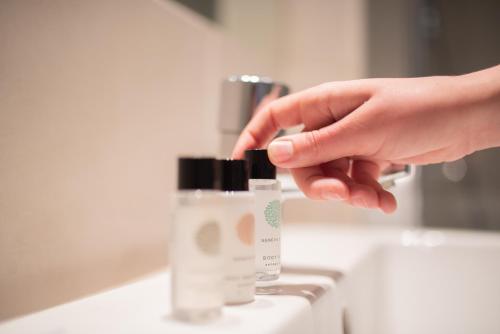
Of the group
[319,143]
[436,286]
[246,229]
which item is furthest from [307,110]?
[436,286]

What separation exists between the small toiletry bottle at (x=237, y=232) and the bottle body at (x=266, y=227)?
0.16 ft

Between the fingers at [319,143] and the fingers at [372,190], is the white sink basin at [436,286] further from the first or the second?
the fingers at [319,143]

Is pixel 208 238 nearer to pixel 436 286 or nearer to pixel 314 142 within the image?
pixel 314 142

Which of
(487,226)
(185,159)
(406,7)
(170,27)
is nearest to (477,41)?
(406,7)

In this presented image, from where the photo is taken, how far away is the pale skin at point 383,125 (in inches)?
16.8

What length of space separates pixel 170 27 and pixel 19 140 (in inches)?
11.5

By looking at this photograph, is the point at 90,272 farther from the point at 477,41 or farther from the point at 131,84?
the point at 477,41

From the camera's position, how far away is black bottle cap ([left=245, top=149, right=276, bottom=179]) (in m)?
0.43

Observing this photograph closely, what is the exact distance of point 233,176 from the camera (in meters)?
0.38

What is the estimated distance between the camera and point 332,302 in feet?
1.52

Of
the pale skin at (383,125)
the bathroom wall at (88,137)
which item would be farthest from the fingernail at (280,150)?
the bathroom wall at (88,137)

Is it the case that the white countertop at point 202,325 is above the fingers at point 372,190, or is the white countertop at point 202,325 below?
below

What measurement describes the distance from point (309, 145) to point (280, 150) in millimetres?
27

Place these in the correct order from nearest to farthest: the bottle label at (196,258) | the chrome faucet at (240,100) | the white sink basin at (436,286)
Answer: the bottle label at (196,258)
the chrome faucet at (240,100)
the white sink basin at (436,286)
